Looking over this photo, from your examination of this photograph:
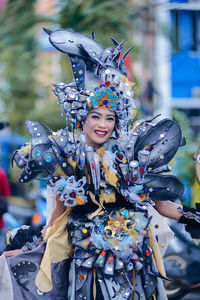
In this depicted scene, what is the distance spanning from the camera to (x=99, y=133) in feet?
11.2

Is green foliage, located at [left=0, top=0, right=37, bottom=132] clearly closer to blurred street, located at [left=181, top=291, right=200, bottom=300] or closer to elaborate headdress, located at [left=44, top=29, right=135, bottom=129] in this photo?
blurred street, located at [left=181, top=291, right=200, bottom=300]

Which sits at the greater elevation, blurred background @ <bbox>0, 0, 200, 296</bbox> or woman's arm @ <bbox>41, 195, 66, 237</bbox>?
blurred background @ <bbox>0, 0, 200, 296</bbox>

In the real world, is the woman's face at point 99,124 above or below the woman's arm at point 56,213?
above

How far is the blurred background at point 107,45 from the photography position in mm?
9734

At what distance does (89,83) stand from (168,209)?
98 cm

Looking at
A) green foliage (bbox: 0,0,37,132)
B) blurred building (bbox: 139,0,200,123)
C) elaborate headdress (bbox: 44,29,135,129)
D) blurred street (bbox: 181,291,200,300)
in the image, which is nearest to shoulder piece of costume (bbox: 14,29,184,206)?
elaborate headdress (bbox: 44,29,135,129)

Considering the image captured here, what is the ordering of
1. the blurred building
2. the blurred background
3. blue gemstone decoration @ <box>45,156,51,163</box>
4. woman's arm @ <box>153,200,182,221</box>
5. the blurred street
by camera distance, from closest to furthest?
blue gemstone decoration @ <box>45,156,51,163</box>, woman's arm @ <box>153,200,182,221</box>, the blurred street, the blurred background, the blurred building

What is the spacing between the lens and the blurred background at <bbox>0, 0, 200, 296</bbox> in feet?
31.9

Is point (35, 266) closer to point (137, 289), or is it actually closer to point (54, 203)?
point (54, 203)

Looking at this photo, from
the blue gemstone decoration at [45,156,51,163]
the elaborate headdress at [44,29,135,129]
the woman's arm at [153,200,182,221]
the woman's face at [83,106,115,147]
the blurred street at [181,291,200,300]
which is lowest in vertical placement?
the blurred street at [181,291,200,300]

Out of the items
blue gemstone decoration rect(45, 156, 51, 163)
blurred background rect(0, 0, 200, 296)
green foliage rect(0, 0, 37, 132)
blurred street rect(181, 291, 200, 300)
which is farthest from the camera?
green foliage rect(0, 0, 37, 132)

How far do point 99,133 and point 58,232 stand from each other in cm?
68

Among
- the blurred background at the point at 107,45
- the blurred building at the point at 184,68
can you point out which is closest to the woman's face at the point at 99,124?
the blurred background at the point at 107,45

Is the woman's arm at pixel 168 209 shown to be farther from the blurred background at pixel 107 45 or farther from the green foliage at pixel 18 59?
the green foliage at pixel 18 59
